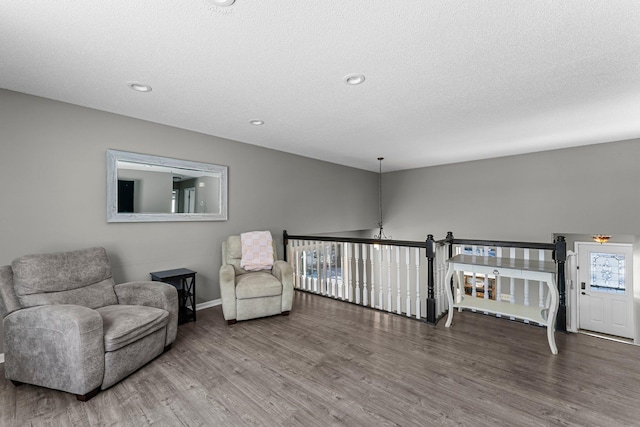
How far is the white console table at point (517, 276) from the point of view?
8.11 feet

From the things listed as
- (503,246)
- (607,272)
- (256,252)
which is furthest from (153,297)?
(607,272)

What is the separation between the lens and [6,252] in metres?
2.53

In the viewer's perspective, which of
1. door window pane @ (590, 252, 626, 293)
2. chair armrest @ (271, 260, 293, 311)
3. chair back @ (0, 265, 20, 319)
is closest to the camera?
chair back @ (0, 265, 20, 319)

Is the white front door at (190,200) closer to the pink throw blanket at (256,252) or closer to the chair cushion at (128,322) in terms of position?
the pink throw blanket at (256,252)

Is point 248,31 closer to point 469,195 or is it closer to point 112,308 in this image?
point 112,308

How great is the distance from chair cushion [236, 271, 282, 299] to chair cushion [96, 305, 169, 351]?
2.86ft

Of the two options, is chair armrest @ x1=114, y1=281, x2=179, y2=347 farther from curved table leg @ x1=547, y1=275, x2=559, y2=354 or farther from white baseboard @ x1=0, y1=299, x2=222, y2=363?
curved table leg @ x1=547, y1=275, x2=559, y2=354

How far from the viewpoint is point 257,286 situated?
3334 mm

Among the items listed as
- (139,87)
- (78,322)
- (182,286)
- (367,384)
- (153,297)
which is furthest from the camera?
(182,286)

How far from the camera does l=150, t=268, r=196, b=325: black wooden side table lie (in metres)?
3.26

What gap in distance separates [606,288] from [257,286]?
7370mm

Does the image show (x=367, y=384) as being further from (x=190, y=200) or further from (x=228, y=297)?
(x=190, y=200)

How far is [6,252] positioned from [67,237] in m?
0.43

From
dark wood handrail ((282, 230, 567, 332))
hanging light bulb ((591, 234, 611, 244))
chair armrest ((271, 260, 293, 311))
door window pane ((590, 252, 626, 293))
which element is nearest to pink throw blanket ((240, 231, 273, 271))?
chair armrest ((271, 260, 293, 311))
